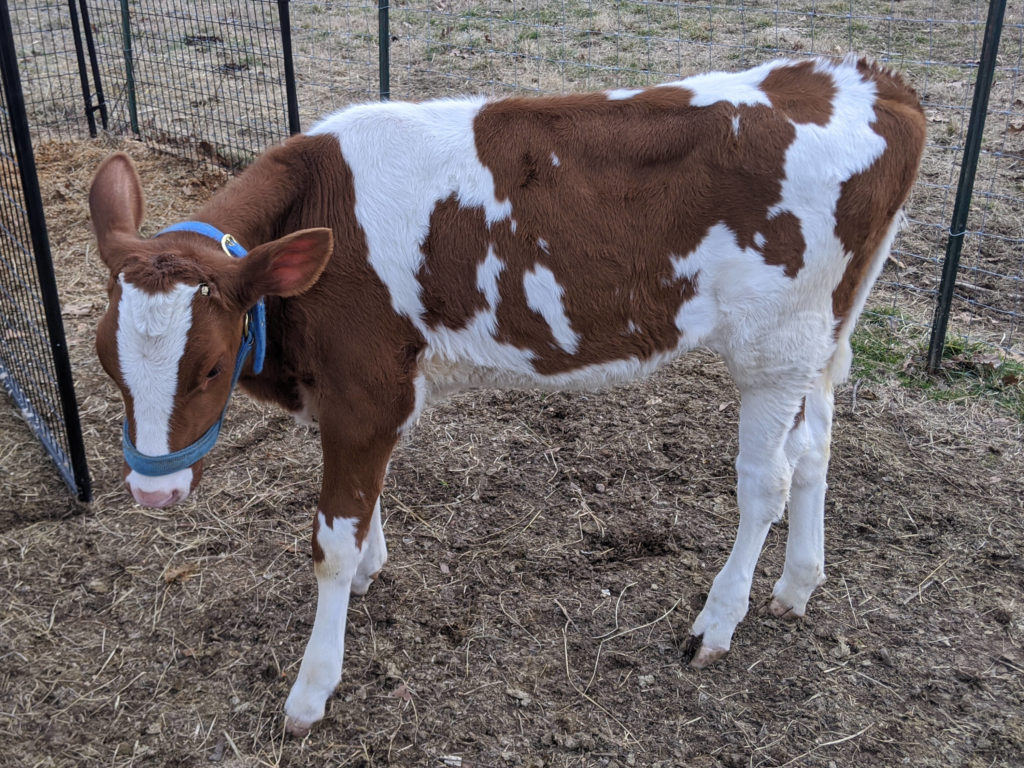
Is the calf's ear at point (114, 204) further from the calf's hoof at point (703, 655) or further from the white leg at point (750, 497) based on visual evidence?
the calf's hoof at point (703, 655)

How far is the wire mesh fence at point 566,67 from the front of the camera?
6270 millimetres

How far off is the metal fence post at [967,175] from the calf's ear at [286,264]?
3613 mm

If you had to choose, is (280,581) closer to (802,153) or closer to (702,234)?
(702,234)

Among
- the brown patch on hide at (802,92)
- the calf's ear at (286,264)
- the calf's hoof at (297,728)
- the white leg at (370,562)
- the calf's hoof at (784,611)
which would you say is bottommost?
the calf's hoof at (297,728)

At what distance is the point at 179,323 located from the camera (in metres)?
A: 2.39

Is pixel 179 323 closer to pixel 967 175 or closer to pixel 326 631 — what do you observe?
pixel 326 631

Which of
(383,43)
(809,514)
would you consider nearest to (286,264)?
(809,514)

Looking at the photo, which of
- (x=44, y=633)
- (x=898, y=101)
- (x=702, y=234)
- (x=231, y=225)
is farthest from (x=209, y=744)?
(x=898, y=101)

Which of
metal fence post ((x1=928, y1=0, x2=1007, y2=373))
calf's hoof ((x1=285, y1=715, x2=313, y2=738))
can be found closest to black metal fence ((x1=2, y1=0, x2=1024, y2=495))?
metal fence post ((x1=928, y1=0, x2=1007, y2=373))

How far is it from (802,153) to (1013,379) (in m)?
2.96

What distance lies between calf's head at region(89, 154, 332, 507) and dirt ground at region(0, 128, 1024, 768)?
3.26ft

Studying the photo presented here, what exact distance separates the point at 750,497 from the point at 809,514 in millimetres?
406

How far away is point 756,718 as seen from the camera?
10.1 feet

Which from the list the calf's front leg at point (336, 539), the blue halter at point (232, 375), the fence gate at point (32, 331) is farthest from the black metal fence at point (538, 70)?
the calf's front leg at point (336, 539)
